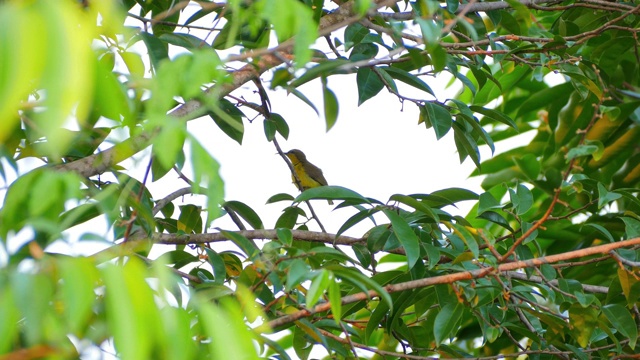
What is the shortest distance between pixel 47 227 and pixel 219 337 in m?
0.29

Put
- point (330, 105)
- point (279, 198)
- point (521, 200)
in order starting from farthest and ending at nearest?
point (279, 198) < point (521, 200) < point (330, 105)

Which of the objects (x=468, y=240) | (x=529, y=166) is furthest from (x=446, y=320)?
(x=529, y=166)

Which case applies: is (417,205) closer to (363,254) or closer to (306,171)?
(363,254)

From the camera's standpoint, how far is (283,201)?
101 inches

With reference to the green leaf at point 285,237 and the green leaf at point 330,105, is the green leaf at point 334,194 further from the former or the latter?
the green leaf at point 330,105

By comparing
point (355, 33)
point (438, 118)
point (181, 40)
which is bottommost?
point (438, 118)

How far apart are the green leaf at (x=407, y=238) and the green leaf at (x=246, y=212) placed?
1.95 feet

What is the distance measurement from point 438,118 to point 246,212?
0.64 m

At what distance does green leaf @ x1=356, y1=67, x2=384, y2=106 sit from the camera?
7.16 ft

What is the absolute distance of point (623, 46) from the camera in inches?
124

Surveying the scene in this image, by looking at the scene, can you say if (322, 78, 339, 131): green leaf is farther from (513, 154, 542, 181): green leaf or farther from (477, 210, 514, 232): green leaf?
(513, 154, 542, 181): green leaf

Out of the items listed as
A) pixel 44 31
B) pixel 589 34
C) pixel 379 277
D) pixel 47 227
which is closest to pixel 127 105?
pixel 47 227

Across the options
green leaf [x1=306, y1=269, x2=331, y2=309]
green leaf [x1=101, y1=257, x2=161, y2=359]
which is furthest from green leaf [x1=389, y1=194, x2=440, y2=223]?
green leaf [x1=101, y1=257, x2=161, y2=359]

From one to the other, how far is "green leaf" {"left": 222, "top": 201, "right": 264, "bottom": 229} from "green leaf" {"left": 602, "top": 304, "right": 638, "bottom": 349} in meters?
0.99
